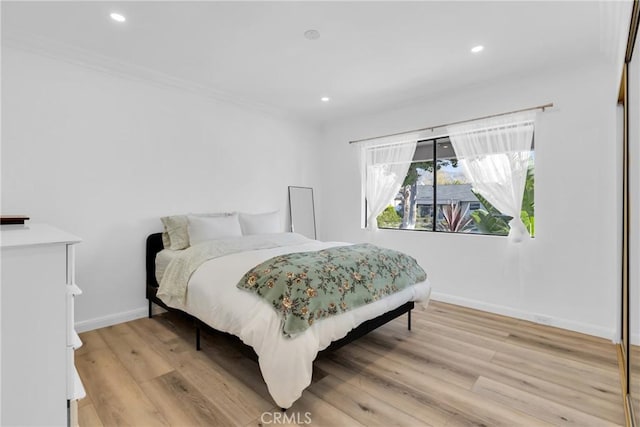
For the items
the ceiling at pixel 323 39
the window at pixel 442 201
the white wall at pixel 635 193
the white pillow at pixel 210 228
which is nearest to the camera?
the white wall at pixel 635 193

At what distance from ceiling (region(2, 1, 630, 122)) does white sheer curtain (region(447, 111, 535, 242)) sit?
1.57ft

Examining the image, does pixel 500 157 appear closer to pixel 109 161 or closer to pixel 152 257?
pixel 152 257

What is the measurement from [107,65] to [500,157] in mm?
3990

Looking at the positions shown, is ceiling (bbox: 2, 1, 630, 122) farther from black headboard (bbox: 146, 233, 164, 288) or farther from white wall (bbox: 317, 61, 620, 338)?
black headboard (bbox: 146, 233, 164, 288)

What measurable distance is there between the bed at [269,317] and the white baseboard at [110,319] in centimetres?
35

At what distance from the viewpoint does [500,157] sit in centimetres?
338

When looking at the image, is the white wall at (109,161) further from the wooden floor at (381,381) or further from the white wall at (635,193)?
the white wall at (635,193)

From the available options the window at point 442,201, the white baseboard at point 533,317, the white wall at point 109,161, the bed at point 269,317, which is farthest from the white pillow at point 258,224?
→ the white baseboard at point 533,317

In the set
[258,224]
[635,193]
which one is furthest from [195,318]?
[635,193]

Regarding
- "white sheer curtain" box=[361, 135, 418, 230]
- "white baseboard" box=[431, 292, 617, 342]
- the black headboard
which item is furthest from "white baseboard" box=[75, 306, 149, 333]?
"white baseboard" box=[431, 292, 617, 342]

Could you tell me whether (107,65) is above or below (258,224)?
above

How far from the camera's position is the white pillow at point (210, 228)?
3.16m

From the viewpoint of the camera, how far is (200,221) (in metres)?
3.23

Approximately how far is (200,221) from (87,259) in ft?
3.40
